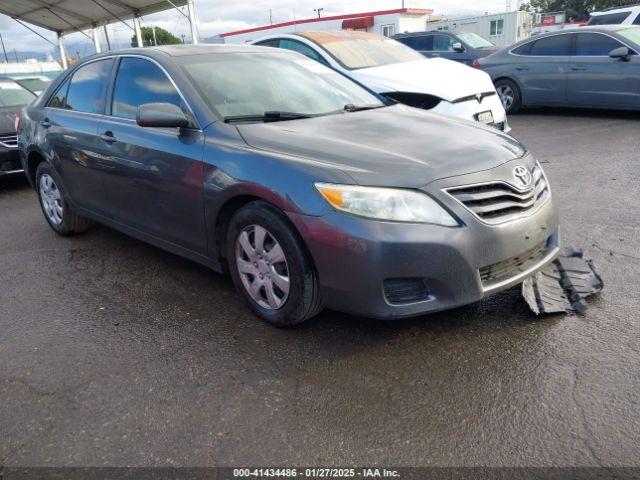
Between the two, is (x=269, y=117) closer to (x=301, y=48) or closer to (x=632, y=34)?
(x=301, y=48)

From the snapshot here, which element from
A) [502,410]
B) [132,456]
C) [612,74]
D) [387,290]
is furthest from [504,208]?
[612,74]

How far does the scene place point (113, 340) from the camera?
3.26 meters

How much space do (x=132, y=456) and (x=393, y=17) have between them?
3310cm

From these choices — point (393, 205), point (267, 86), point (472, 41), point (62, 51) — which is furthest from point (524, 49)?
point (62, 51)

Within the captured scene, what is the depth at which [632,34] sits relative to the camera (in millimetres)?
9406

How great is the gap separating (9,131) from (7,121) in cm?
24

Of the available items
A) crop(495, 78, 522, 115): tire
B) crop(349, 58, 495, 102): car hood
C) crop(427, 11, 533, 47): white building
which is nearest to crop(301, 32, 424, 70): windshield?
Result: crop(349, 58, 495, 102): car hood

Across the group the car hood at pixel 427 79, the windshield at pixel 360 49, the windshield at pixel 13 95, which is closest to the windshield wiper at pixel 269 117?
the car hood at pixel 427 79

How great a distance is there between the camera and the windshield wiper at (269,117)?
3.44 m

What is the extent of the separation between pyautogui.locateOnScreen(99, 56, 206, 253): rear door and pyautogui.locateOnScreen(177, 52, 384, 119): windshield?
0.73 feet

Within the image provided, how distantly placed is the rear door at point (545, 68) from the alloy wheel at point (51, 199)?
8.54 m

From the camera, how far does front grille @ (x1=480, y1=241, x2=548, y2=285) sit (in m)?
2.83

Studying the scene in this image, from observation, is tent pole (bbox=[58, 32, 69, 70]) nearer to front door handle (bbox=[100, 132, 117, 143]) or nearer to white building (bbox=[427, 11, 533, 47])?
front door handle (bbox=[100, 132, 117, 143])

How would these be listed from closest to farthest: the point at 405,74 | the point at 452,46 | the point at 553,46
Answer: the point at 405,74 < the point at 553,46 < the point at 452,46
